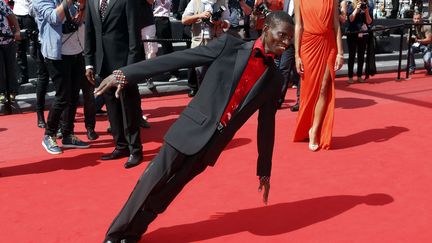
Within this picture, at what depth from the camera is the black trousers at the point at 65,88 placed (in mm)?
5945

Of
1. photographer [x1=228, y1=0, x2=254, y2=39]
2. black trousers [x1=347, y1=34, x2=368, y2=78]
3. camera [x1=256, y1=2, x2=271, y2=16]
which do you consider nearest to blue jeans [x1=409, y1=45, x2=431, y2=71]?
black trousers [x1=347, y1=34, x2=368, y2=78]

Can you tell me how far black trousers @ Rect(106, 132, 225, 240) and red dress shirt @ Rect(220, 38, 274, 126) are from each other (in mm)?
160

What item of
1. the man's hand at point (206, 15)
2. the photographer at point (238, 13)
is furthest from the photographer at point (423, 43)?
the man's hand at point (206, 15)

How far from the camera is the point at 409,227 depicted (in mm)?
4039

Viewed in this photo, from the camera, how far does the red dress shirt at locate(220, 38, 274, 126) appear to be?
136 inches

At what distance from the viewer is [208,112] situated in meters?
3.40

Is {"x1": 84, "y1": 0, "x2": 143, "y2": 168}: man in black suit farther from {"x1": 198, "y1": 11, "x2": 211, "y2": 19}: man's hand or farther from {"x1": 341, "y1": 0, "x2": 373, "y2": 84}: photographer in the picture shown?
{"x1": 341, "y1": 0, "x2": 373, "y2": 84}: photographer

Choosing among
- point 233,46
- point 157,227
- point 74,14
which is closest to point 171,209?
point 157,227

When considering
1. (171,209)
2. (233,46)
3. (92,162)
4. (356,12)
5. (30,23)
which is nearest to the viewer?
(233,46)

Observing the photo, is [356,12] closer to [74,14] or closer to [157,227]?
[74,14]

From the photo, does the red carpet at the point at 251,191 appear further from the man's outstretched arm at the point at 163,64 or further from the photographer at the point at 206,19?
the photographer at the point at 206,19

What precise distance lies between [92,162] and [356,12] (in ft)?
21.3

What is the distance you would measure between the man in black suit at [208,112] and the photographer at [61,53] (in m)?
2.82

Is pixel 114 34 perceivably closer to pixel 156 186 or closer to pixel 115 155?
pixel 115 155
